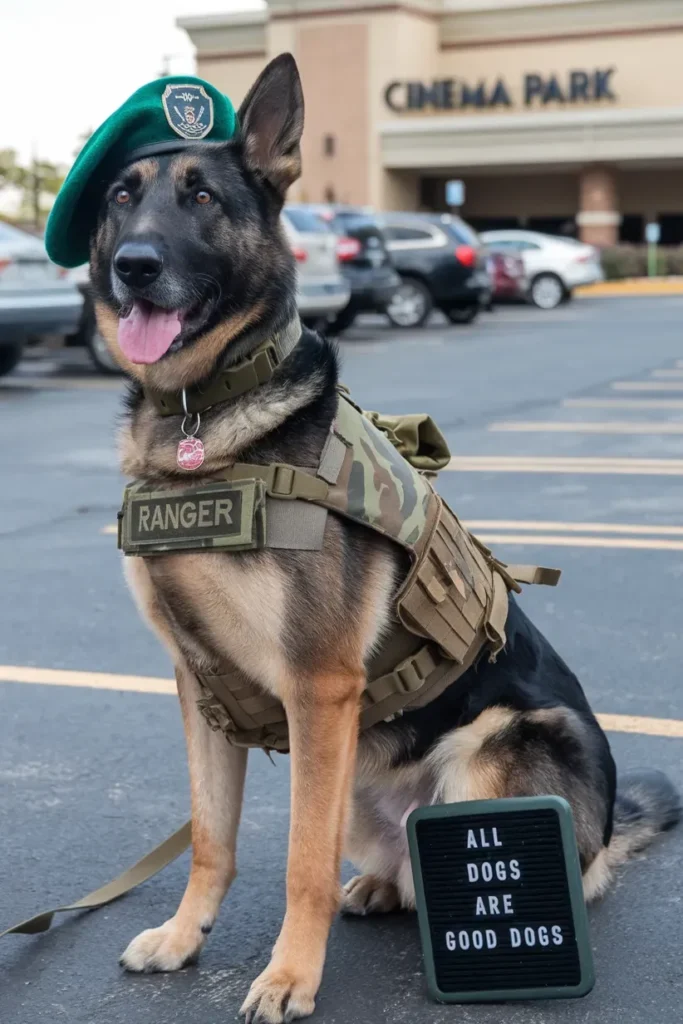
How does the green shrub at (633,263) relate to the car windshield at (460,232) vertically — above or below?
below

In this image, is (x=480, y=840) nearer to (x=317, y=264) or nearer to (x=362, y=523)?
(x=362, y=523)

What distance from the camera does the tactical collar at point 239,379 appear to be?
2998 millimetres

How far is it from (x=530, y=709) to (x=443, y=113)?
151ft

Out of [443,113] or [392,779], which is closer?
[392,779]

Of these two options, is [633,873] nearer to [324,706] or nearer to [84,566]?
[324,706]

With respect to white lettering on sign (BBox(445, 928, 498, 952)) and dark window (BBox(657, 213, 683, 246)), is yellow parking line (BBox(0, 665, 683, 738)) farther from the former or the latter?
dark window (BBox(657, 213, 683, 246))

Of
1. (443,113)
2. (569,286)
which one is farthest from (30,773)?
(443,113)

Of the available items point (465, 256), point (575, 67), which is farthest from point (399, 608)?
point (575, 67)

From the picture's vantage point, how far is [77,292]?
14.3 metres

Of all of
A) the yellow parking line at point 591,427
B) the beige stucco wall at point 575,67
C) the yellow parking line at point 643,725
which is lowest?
the yellow parking line at point 591,427

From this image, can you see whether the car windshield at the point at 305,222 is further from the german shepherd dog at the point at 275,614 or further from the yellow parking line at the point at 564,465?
the german shepherd dog at the point at 275,614

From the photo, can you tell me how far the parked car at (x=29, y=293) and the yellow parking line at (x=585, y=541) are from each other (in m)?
7.60

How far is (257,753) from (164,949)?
4.39 ft

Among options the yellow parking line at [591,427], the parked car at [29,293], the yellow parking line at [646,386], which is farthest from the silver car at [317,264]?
the yellow parking line at [591,427]
